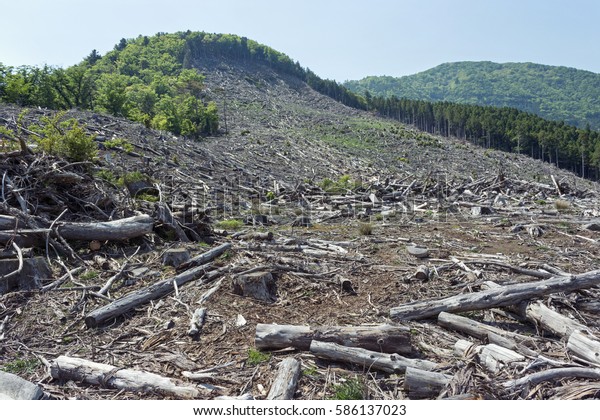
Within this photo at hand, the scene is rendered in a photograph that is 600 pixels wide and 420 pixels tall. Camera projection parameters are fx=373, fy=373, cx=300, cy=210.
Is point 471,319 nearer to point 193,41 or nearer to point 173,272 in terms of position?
point 173,272

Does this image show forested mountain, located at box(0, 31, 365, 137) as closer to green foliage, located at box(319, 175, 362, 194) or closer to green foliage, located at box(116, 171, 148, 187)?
→ green foliage, located at box(319, 175, 362, 194)

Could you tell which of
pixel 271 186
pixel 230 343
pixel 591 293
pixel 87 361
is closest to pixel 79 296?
pixel 87 361

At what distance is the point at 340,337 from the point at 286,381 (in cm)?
97

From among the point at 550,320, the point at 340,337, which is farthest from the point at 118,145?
the point at 550,320

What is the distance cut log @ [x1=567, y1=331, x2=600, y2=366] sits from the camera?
4203 mm

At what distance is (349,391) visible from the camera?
384 cm

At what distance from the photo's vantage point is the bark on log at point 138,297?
5.21 m

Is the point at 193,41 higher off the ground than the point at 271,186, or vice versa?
the point at 193,41

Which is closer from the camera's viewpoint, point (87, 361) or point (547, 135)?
point (87, 361)

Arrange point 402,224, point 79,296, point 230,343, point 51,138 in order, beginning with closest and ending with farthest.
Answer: point 230,343 < point 79,296 < point 51,138 < point 402,224

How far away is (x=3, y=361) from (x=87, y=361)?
1.04 metres

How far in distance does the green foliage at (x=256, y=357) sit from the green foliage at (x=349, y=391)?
3.06ft

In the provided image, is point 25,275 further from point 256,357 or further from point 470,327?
point 470,327

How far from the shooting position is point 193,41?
140m
